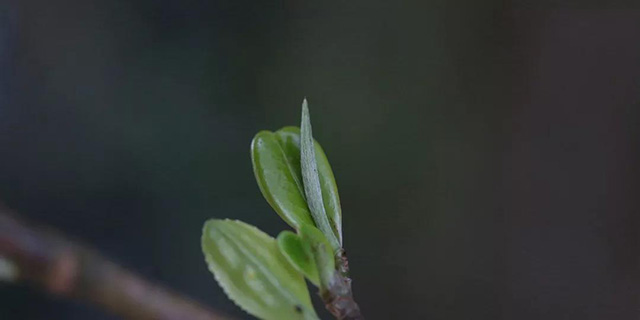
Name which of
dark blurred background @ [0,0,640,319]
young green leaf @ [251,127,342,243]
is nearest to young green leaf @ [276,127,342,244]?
young green leaf @ [251,127,342,243]

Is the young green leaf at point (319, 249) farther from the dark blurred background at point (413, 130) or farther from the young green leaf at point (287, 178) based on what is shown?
the dark blurred background at point (413, 130)

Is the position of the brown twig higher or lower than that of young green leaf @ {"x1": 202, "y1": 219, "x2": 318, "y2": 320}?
lower

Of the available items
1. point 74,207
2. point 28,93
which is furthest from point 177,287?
point 28,93

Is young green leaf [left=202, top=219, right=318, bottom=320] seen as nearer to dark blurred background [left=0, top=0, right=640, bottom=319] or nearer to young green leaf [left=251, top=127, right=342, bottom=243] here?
young green leaf [left=251, top=127, right=342, bottom=243]

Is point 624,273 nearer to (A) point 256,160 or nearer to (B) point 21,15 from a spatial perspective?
(A) point 256,160

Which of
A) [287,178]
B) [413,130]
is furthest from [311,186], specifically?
[413,130]

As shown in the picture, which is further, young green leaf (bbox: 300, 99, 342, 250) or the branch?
the branch

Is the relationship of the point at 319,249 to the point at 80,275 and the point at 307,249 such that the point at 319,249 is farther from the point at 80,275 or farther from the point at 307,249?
the point at 80,275
